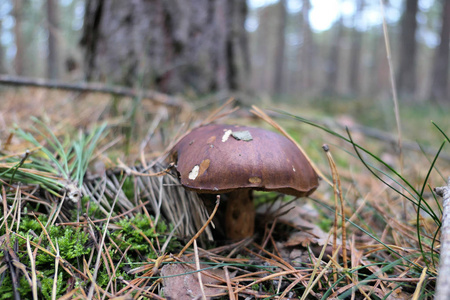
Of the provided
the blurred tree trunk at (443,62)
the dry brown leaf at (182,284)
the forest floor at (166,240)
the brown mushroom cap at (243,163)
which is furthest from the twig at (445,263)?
the blurred tree trunk at (443,62)

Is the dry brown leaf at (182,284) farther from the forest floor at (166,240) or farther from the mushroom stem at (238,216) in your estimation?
the mushroom stem at (238,216)

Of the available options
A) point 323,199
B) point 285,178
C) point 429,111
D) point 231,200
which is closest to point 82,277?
point 231,200

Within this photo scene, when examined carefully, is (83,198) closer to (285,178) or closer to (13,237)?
(13,237)

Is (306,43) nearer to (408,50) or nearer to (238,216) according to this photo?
(408,50)

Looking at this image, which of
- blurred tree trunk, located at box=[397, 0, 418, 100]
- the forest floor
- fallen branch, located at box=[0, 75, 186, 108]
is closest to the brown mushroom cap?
the forest floor

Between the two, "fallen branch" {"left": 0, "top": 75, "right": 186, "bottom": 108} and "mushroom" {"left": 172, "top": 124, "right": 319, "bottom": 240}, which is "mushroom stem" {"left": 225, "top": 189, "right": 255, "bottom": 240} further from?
"fallen branch" {"left": 0, "top": 75, "right": 186, "bottom": 108}

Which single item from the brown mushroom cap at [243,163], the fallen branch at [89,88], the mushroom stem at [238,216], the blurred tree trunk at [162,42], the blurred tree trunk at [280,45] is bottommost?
the mushroom stem at [238,216]

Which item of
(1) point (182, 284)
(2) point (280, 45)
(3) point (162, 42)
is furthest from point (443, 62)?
(1) point (182, 284)
